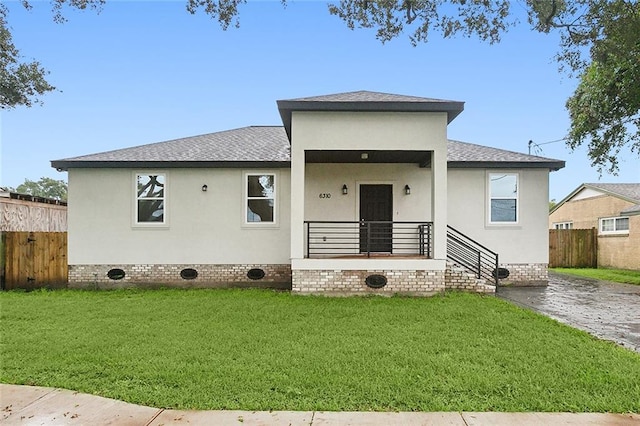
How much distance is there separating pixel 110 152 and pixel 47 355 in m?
8.40

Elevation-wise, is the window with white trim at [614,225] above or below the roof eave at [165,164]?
below

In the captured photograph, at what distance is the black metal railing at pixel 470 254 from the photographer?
36.8ft

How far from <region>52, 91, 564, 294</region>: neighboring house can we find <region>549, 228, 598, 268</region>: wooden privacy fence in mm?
7905

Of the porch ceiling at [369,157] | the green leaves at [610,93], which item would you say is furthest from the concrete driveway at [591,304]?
the green leaves at [610,93]

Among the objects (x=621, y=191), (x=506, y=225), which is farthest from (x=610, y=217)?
(x=506, y=225)

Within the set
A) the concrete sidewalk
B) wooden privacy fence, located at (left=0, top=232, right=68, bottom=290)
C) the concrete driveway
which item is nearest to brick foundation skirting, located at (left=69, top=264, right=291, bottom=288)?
wooden privacy fence, located at (left=0, top=232, right=68, bottom=290)

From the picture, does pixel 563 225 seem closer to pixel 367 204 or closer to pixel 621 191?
pixel 621 191

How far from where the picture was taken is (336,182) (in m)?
12.0

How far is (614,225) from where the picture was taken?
18625mm

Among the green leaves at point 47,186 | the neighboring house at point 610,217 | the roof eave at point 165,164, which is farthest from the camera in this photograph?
the green leaves at point 47,186

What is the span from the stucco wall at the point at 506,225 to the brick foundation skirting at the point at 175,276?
551cm

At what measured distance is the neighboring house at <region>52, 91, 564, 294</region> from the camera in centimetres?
1129

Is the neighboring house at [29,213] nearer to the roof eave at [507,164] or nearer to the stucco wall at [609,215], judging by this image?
the roof eave at [507,164]

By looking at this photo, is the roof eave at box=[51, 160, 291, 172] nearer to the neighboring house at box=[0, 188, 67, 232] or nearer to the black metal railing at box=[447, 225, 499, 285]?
the neighboring house at box=[0, 188, 67, 232]
